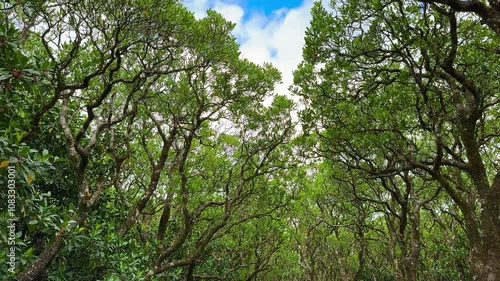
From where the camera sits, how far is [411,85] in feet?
27.6

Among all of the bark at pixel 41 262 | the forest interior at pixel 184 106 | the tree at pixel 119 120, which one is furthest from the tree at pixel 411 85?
the bark at pixel 41 262

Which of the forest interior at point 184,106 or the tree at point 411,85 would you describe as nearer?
the forest interior at point 184,106

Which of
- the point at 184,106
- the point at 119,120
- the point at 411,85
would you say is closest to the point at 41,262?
the point at 119,120

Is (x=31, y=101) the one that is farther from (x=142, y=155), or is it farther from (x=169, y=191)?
(x=142, y=155)

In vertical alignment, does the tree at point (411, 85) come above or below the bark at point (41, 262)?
above

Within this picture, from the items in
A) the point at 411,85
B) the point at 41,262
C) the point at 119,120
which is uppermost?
the point at 411,85

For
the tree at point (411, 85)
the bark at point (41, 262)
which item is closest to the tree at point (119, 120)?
the bark at point (41, 262)

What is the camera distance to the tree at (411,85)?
7.08m

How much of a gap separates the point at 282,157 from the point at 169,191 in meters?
4.88

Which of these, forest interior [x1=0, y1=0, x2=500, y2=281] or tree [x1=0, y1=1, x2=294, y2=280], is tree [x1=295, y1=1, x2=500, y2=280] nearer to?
forest interior [x1=0, y1=0, x2=500, y2=281]

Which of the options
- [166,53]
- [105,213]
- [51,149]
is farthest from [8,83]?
[166,53]

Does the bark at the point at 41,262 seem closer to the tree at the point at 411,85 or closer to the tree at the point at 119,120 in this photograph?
the tree at the point at 119,120

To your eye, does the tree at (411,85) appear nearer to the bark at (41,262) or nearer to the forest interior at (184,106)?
the forest interior at (184,106)

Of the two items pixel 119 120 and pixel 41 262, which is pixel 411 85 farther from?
pixel 41 262
